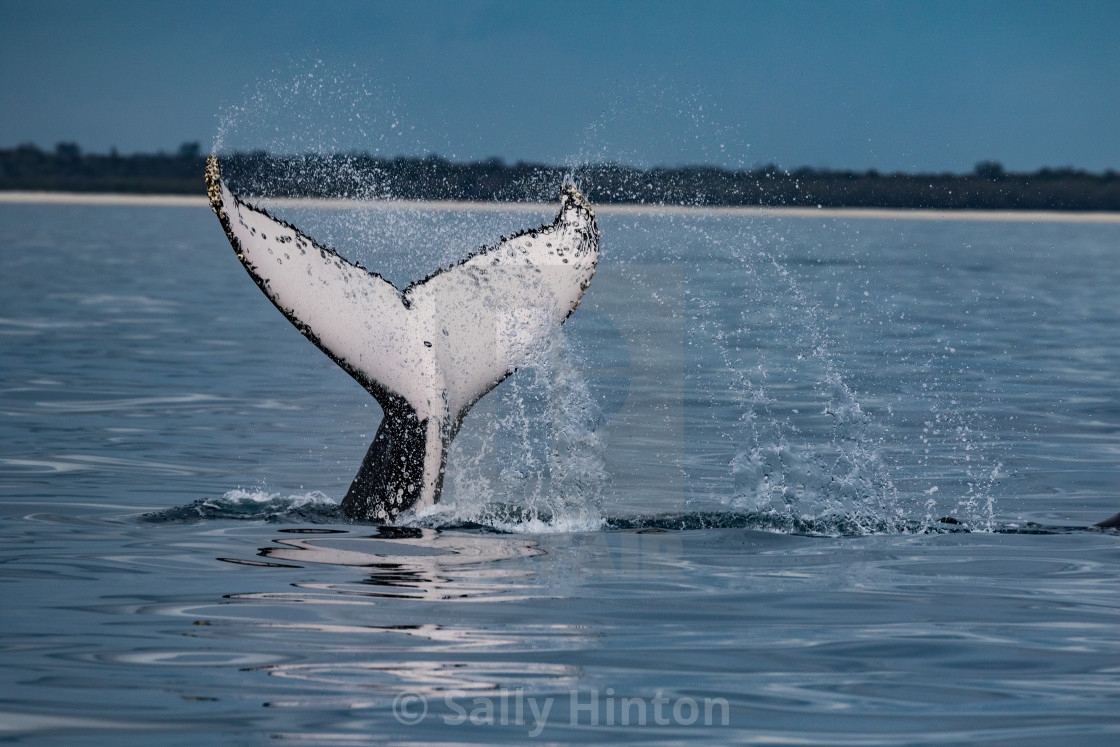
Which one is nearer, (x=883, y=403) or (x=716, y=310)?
(x=883, y=403)

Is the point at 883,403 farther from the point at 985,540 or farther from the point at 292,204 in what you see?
the point at 292,204

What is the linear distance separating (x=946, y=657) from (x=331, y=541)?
387 centimetres

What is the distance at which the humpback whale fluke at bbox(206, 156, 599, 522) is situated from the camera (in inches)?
313

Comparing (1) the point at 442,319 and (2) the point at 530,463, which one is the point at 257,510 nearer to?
(1) the point at 442,319

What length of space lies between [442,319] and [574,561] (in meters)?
1.65

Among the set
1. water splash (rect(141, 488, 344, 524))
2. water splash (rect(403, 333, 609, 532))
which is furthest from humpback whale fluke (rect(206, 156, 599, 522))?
water splash (rect(141, 488, 344, 524))

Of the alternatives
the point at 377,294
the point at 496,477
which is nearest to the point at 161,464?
the point at 496,477

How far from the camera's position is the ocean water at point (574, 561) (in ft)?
20.0

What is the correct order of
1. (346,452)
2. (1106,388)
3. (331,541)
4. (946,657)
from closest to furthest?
(946,657) → (331,541) → (346,452) → (1106,388)

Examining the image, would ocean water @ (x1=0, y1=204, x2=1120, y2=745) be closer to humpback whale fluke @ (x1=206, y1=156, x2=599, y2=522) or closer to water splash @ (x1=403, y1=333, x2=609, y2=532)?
water splash @ (x1=403, y1=333, x2=609, y2=532)

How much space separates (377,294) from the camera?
321 inches

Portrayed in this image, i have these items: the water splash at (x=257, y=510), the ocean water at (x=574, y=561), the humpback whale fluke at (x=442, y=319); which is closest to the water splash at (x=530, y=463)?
the ocean water at (x=574, y=561)

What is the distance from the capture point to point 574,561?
884cm

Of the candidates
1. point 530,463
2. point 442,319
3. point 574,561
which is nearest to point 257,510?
point 574,561
